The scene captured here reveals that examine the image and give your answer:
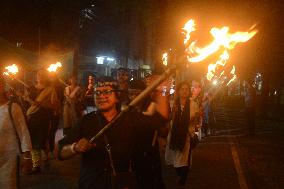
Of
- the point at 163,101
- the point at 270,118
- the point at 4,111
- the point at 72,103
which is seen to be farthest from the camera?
the point at 270,118

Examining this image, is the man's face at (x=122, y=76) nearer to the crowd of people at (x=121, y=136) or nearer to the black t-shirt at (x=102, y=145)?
the crowd of people at (x=121, y=136)

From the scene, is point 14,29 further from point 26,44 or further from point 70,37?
point 70,37

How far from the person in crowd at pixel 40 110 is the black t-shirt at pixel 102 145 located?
5350mm

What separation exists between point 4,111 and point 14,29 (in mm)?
17203

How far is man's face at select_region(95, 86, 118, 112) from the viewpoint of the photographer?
420 centimetres

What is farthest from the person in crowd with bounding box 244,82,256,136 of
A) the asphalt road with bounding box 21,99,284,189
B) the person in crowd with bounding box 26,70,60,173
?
the person in crowd with bounding box 26,70,60,173

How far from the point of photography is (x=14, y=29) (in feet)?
71.9

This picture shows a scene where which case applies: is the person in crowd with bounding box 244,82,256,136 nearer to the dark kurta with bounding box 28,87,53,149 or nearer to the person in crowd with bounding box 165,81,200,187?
the dark kurta with bounding box 28,87,53,149

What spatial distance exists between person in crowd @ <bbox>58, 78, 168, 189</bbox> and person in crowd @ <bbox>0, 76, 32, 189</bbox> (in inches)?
57.1

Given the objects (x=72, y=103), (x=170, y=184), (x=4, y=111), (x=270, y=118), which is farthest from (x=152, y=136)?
(x=270, y=118)

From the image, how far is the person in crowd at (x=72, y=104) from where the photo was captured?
1255cm

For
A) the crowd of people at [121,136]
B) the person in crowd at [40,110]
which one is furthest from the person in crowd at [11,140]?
the person in crowd at [40,110]

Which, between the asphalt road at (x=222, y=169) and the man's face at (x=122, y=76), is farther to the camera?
the asphalt road at (x=222, y=169)

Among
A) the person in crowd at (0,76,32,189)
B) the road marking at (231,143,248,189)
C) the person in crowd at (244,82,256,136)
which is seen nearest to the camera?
the person in crowd at (0,76,32,189)
